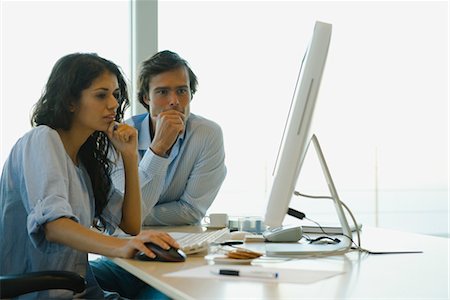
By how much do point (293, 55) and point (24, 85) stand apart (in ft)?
5.89

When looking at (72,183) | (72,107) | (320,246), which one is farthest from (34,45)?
(320,246)

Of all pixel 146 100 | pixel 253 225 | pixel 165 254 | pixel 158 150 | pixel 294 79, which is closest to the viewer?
pixel 165 254

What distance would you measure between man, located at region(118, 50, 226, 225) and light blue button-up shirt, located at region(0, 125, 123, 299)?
56cm

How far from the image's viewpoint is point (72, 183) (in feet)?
6.51

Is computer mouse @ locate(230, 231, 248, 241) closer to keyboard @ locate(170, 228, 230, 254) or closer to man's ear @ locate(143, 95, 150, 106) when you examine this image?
keyboard @ locate(170, 228, 230, 254)

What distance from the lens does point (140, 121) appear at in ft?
9.70

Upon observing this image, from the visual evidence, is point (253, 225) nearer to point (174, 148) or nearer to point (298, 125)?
point (174, 148)

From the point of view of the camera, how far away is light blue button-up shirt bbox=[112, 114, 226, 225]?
2568 mm

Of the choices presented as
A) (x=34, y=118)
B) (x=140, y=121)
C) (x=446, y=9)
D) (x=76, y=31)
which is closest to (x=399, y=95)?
(x=446, y=9)

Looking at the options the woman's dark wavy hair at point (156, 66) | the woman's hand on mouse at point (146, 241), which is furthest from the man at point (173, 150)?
the woman's hand on mouse at point (146, 241)

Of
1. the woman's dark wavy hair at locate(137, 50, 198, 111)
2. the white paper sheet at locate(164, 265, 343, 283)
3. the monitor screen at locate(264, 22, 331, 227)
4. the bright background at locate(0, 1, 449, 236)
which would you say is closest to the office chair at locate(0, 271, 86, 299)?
the white paper sheet at locate(164, 265, 343, 283)

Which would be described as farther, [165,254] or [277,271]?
[165,254]

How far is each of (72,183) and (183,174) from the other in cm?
84

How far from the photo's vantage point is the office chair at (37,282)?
1506 mm
